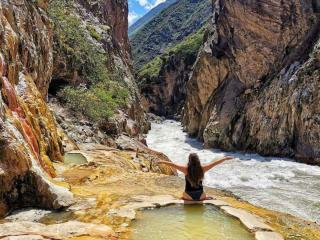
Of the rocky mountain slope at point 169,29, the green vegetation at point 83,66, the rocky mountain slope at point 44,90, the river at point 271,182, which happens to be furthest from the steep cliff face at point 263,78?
the rocky mountain slope at point 169,29

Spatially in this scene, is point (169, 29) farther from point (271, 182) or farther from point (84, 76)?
point (271, 182)

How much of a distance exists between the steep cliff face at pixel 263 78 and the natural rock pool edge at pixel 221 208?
24815mm

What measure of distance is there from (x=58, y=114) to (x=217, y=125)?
87.5 feet

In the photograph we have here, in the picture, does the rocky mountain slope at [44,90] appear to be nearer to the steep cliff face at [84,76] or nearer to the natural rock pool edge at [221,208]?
the steep cliff face at [84,76]

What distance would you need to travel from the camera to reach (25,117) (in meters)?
11.5

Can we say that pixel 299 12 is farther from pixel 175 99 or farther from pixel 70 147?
pixel 175 99

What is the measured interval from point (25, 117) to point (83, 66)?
22117 mm

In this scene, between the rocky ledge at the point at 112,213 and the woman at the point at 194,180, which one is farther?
the woman at the point at 194,180

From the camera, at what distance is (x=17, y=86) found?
13211 mm

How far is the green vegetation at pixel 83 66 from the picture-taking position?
27516mm

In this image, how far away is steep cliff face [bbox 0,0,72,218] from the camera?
27.0ft

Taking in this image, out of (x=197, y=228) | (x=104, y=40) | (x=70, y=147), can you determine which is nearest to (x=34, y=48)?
(x=70, y=147)

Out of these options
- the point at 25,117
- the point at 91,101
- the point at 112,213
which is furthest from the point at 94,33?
the point at 112,213

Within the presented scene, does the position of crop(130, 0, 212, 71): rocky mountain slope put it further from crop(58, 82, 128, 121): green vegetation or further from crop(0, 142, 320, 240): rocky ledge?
crop(0, 142, 320, 240): rocky ledge
